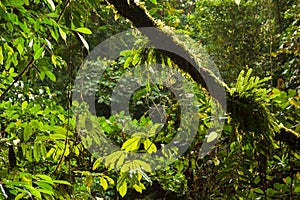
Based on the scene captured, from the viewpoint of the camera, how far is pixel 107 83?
304cm

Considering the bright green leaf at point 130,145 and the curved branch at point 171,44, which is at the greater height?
the curved branch at point 171,44

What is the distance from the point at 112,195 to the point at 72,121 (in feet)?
6.83

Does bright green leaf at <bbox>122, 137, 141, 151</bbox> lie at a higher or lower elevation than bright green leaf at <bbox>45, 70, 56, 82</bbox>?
lower

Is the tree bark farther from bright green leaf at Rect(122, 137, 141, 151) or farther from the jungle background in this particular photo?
bright green leaf at Rect(122, 137, 141, 151)

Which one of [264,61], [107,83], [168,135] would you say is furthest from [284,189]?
[264,61]

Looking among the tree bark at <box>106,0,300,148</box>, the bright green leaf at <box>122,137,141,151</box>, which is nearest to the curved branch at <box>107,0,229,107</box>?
the tree bark at <box>106,0,300,148</box>

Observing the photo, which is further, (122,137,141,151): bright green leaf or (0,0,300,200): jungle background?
(122,137,141,151): bright green leaf

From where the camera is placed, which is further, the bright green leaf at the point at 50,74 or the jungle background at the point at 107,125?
the bright green leaf at the point at 50,74

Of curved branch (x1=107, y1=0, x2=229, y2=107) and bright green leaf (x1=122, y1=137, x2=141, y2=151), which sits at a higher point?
curved branch (x1=107, y1=0, x2=229, y2=107)

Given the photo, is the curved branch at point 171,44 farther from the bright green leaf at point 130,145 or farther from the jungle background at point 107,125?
the bright green leaf at point 130,145

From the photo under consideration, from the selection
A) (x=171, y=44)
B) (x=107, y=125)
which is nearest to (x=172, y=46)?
(x=171, y=44)

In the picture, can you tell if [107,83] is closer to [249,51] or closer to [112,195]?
[112,195]

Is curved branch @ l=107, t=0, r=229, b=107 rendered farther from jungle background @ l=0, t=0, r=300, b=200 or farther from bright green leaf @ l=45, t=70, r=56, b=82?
bright green leaf @ l=45, t=70, r=56, b=82

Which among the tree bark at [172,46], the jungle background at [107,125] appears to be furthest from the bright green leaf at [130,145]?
the tree bark at [172,46]
